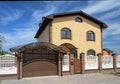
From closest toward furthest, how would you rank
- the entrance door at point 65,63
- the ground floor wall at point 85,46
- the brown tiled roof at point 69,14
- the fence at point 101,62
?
the entrance door at point 65,63
the fence at point 101,62
the brown tiled roof at point 69,14
the ground floor wall at point 85,46

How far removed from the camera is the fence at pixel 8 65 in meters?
16.5

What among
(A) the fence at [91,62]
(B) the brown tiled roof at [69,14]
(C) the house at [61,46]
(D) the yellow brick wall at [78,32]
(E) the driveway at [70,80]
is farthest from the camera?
(D) the yellow brick wall at [78,32]

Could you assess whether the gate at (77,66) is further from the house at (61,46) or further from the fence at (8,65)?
the fence at (8,65)

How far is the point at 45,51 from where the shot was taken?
18.6 metres

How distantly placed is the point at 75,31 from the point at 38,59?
9421 mm

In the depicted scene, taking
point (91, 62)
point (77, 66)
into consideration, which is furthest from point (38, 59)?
point (91, 62)

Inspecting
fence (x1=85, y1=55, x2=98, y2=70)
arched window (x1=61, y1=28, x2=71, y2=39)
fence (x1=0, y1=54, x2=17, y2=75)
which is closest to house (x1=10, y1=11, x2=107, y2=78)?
arched window (x1=61, y1=28, x2=71, y2=39)

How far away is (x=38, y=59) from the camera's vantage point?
1809 cm

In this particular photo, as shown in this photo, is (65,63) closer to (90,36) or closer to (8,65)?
(8,65)

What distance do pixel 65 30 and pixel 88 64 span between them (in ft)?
21.0

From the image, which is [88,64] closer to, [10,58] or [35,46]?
[35,46]

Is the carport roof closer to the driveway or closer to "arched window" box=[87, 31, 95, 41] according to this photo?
the driveway

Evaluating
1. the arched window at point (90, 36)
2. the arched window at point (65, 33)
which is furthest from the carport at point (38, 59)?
the arched window at point (90, 36)

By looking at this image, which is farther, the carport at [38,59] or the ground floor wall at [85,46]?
the ground floor wall at [85,46]
